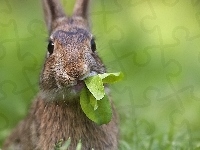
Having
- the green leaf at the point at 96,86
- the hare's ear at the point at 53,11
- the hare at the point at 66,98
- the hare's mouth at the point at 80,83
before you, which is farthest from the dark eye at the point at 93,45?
the hare's ear at the point at 53,11

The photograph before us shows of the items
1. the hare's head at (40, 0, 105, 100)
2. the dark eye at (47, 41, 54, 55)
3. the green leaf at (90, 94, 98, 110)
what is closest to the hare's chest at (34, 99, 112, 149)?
the hare's head at (40, 0, 105, 100)

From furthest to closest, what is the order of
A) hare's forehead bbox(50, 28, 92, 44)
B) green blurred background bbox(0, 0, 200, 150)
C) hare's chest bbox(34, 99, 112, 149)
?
1. green blurred background bbox(0, 0, 200, 150)
2. hare's chest bbox(34, 99, 112, 149)
3. hare's forehead bbox(50, 28, 92, 44)

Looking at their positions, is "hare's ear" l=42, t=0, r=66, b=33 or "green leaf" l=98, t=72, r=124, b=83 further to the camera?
"hare's ear" l=42, t=0, r=66, b=33

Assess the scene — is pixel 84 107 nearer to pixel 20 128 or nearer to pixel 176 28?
pixel 20 128

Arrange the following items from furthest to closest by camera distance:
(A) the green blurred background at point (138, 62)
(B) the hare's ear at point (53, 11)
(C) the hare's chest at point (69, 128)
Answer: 1. (A) the green blurred background at point (138, 62)
2. (B) the hare's ear at point (53, 11)
3. (C) the hare's chest at point (69, 128)

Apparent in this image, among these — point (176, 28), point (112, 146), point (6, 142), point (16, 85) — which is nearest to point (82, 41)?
point (112, 146)

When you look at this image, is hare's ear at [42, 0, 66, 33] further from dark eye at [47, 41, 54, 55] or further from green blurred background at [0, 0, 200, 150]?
dark eye at [47, 41, 54, 55]

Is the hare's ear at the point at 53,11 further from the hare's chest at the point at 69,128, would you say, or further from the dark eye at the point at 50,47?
the hare's chest at the point at 69,128

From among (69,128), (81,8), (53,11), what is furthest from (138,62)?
(69,128)
